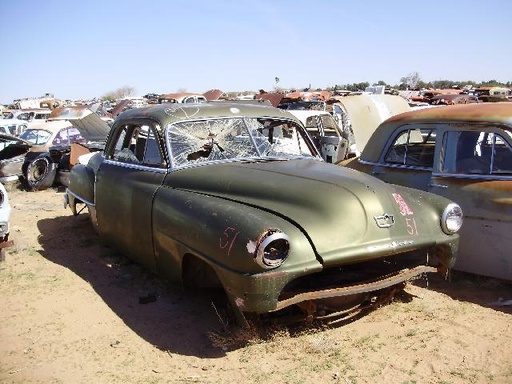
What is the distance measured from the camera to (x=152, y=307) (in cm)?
428

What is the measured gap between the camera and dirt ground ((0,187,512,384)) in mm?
3203

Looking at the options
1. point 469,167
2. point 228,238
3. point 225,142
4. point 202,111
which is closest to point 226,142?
point 225,142

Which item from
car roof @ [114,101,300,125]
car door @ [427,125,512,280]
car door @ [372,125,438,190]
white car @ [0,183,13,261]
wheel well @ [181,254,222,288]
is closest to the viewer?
wheel well @ [181,254,222,288]

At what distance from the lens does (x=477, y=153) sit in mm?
4758

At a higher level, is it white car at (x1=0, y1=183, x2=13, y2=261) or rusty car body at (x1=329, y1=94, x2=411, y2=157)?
rusty car body at (x1=329, y1=94, x2=411, y2=157)

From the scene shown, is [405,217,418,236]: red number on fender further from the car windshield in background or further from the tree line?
the tree line

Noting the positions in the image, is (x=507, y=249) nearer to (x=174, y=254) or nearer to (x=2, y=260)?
(x=174, y=254)

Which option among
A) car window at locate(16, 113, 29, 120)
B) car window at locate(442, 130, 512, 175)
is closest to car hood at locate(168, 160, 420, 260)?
car window at locate(442, 130, 512, 175)

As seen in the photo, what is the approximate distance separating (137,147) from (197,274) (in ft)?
5.63

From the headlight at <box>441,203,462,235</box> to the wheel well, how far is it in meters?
1.82

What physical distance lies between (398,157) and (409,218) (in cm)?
181

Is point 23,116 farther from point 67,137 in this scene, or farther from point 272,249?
point 272,249

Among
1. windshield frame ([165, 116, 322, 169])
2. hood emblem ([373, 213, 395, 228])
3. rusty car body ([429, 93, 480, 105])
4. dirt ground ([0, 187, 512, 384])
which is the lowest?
dirt ground ([0, 187, 512, 384])

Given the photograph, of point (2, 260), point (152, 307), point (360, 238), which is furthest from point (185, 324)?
point (2, 260)
